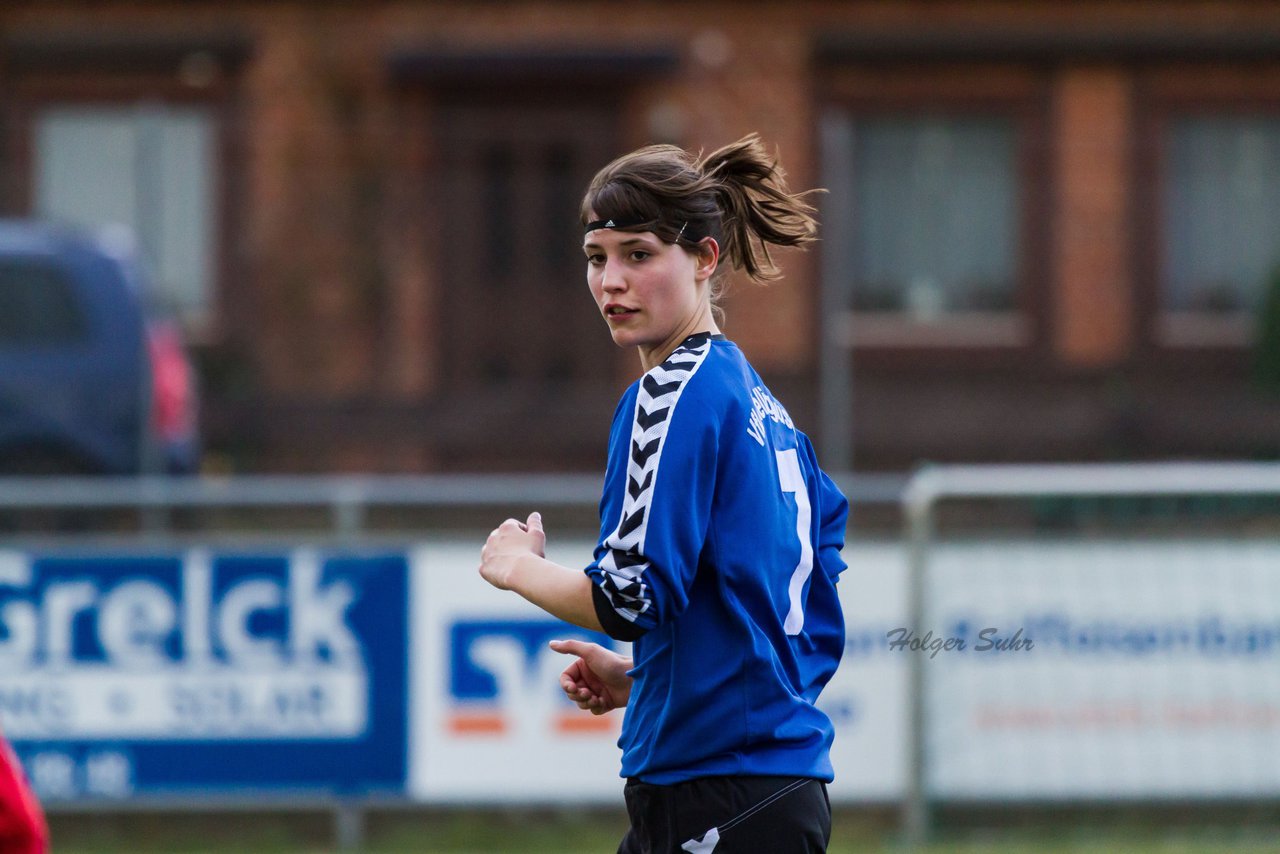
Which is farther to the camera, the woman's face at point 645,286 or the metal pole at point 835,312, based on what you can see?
the metal pole at point 835,312

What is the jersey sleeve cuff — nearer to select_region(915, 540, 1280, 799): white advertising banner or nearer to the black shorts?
the black shorts

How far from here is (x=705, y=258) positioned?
9.69ft

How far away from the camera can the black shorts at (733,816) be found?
2.87 metres

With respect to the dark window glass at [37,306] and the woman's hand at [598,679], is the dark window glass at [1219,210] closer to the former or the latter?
the dark window glass at [37,306]

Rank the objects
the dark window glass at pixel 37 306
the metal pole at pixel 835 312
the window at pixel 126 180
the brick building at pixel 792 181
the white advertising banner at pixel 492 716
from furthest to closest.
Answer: the window at pixel 126 180 < the brick building at pixel 792 181 < the metal pole at pixel 835 312 < the dark window glass at pixel 37 306 < the white advertising banner at pixel 492 716

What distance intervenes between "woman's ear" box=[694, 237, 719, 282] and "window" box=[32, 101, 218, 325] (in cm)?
1036

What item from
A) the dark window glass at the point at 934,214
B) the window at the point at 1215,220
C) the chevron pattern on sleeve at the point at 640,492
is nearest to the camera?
the chevron pattern on sleeve at the point at 640,492

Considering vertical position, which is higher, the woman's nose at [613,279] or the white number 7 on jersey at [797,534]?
the woman's nose at [613,279]

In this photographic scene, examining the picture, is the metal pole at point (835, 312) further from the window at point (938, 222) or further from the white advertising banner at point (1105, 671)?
the white advertising banner at point (1105, 671)

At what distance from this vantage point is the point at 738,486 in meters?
2.81

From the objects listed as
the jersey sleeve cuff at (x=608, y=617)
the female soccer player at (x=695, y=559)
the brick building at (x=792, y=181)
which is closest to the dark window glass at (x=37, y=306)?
the brick building at (x=792, y=181)

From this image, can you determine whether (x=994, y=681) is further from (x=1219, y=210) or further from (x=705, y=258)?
(x=1219, y=210)

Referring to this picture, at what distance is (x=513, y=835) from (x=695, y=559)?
15.6 ft

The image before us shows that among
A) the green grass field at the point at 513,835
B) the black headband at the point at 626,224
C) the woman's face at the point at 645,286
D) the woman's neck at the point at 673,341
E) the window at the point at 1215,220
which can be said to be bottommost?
the green grass field at the point at 513,835
